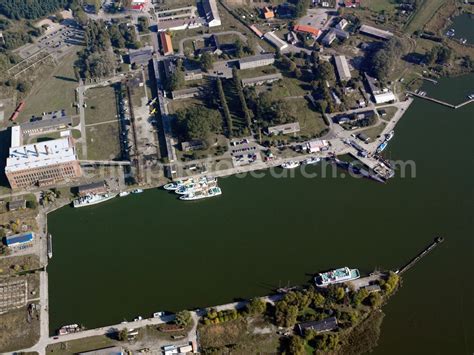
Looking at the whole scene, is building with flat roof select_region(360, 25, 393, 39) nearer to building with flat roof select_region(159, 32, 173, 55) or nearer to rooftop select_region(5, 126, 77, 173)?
building with flat roof select_region(159, 32, 173, 55)

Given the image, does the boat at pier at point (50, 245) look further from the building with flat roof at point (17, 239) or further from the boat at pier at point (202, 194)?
the boat at pier at point (202, 194)

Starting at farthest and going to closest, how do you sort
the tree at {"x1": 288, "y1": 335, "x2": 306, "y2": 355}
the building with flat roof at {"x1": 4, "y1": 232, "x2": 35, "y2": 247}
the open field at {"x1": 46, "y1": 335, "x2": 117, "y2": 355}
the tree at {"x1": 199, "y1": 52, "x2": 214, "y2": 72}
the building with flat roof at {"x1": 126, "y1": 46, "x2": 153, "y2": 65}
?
the building with flat roof at {"x1": 126, "y1": 46, "x2": 153, "y2": 65} < the tree at {"x1": 199, "y1": 52, "x2": 214, "y2": 72} < the building with flat roof at {"x1": 4, "y1": 232, "x2": 35, "y2": 247} < the open field at {"x1": 46, "y1": 335, "x2": 117, "y2": 355} < the tree at {"x1": 288, "y1": 335, "x2": 306, "y2": 355}

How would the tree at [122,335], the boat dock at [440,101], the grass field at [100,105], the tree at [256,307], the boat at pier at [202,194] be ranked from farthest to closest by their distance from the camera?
the grass field at [100,105] → the boat dock at [440,101] → the boat at pier at [202,194] → the tree at [256,307] → the tree at [122,335]

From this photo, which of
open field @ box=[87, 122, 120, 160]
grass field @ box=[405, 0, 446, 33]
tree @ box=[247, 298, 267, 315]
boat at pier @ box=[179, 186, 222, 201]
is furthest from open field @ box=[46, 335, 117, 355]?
grass field @ box=[405, 0, 446, 33]

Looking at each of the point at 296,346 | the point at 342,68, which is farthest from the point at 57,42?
the point at 296,346

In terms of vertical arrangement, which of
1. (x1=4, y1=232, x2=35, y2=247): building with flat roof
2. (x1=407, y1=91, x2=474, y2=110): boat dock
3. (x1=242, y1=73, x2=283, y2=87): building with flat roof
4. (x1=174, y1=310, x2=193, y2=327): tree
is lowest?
(x1=174, y1=310, x2=193, y2=327): tree

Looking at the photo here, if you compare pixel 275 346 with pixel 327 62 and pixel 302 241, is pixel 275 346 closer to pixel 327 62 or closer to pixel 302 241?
pixel 302 241

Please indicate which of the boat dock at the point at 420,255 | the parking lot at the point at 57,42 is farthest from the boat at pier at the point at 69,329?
the parking lot at the point at 57,42
